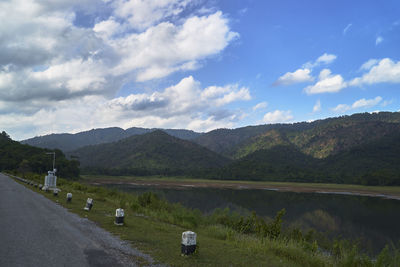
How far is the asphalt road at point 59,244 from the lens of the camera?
728cm

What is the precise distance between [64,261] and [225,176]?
126126 mm

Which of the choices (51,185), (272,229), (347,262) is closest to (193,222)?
(272,229)

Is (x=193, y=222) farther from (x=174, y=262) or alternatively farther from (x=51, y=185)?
(x=51, y=185)

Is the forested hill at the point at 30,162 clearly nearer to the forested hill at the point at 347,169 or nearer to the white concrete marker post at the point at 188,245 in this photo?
the forested hill at the point at 347,169

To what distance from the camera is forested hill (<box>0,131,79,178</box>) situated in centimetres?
8888

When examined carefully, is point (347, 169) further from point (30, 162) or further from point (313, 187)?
point (30, 162)

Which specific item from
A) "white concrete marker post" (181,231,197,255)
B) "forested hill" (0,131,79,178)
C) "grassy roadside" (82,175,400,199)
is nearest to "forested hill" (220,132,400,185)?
"grassy roadside" (82,175,400,199)

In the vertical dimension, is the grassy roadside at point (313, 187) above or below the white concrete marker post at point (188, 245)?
below

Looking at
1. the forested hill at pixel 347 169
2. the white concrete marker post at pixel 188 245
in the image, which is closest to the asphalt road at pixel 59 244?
the white concrete marker post at pixel 188 245

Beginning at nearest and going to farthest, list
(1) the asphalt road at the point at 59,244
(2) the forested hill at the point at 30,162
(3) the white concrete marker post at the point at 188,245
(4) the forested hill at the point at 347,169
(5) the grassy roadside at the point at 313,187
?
(1) the asphalt road at the point at 59,244
(3) the white concrete marker post at the point at 188,245
(5) the grassy roadside at the point at 313,187
(2) the forested hill at the point at 30,162
(4) the forested hill at the point at 347,169

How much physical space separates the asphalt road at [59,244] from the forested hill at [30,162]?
Result: 88.4m

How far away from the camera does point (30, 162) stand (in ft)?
291

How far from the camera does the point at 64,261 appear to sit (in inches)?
285

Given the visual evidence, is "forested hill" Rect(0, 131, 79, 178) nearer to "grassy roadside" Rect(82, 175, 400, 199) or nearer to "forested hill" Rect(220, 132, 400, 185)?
"grassy roadside" Rect(82, 175, 400, 199)
